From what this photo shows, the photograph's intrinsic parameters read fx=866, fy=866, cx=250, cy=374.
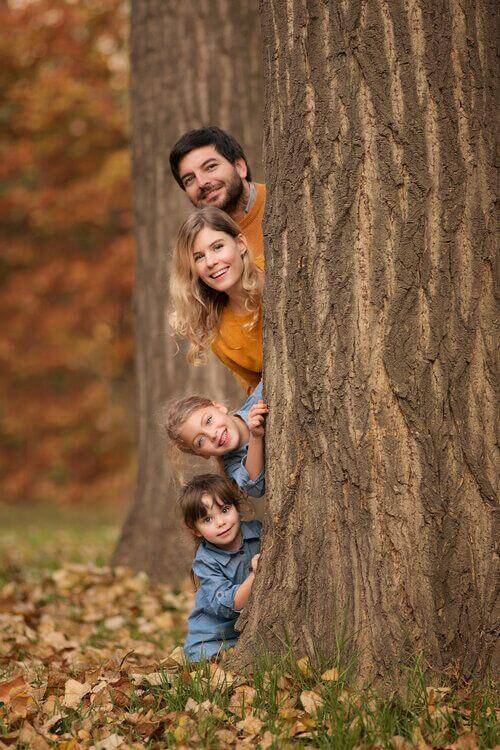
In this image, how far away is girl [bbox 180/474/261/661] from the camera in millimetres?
3877

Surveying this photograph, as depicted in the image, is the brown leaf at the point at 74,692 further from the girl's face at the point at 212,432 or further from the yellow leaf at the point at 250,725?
the girl's face at the point at 212,432

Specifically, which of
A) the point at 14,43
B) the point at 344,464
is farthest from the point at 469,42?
the point at 14,43

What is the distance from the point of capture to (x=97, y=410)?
1881 cm

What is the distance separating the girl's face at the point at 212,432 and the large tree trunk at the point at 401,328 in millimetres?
848

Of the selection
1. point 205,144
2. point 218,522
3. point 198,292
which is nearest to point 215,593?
point 218,522

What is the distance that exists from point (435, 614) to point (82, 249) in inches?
603

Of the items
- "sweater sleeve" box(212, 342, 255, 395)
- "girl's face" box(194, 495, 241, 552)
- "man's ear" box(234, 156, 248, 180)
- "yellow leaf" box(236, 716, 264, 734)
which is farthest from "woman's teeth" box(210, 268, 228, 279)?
"yellow leaf" box(236, 716, 264, 734)

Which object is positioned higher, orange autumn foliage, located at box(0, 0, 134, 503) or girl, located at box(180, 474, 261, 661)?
orange autumn foliage, located at box(0, 0, 134, 503)

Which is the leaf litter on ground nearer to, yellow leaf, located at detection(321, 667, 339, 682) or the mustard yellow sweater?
yellow leaf, located at detection(321, 667, 339, 682)

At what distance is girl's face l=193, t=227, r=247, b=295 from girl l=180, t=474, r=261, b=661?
0.89 m

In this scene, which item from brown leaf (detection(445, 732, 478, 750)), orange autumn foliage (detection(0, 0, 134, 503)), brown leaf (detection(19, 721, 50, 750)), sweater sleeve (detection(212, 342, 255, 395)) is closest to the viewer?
brown leaf (detection(445, 732, 478, 750))

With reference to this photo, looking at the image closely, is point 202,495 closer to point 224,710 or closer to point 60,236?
point 224,710

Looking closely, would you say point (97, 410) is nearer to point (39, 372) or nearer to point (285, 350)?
point (39, 372)

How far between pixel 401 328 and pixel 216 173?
5.52ft
